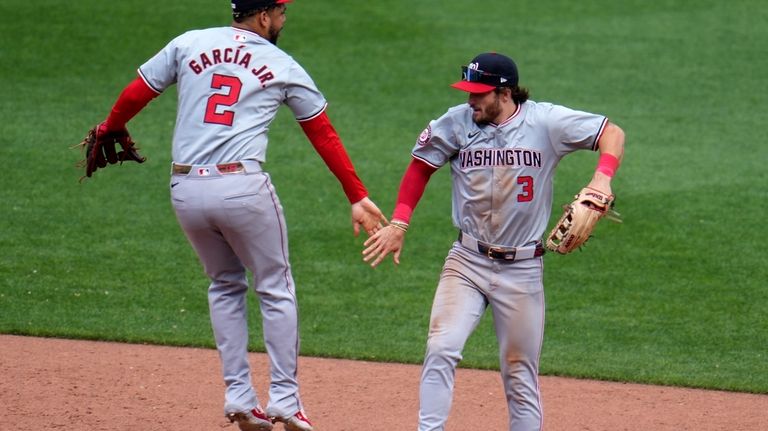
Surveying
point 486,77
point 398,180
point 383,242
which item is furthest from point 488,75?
point 398,180

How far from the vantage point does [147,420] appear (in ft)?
19.2

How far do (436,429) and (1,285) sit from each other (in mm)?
4518

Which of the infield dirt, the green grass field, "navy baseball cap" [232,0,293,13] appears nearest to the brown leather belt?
"navy baseball cap" [232,0,293,13]

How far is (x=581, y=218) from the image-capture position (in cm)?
491

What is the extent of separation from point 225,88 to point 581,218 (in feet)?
5.19

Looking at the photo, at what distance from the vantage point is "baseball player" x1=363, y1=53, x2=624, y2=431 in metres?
5.14

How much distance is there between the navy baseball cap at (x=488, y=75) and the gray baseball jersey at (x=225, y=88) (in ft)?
2.19

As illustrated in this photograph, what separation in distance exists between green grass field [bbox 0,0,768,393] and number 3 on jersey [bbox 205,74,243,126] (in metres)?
2.73

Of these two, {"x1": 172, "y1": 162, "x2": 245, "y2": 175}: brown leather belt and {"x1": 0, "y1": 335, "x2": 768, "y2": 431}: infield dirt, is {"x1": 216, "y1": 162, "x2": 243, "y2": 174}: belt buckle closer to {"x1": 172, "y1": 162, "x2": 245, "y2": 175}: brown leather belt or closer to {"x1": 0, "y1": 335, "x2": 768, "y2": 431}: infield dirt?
{"x1": 172, "y1": 162, "x2": 245, "y2": 175}: brown leather belt

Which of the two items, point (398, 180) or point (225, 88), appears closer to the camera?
point (225, 88)

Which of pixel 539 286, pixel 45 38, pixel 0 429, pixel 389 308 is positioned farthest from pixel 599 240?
pixel 45 38

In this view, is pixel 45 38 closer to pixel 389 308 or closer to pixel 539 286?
pixel 389 308

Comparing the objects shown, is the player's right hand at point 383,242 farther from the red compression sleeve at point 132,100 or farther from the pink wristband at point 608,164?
the red compression sleeve at point 132,100

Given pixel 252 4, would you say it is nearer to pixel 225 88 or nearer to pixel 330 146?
pixel 225 88
